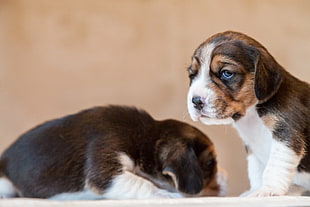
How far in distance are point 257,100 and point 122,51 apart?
34.0 inches

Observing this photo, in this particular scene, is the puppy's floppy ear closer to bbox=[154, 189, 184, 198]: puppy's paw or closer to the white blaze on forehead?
bbox=[154, 189, 184, 198]: puppy's paw

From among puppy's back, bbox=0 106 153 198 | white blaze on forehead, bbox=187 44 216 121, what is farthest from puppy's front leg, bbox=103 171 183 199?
white blaze on forehead, bbox=187 44 216 121

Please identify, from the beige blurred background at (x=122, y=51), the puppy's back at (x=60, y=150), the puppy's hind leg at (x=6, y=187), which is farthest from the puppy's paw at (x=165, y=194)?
the beige blurred background at (x=122, y=51)

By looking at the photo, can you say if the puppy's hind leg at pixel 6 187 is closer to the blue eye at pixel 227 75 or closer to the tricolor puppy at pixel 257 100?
the tricolor puppy at pixel 257 100

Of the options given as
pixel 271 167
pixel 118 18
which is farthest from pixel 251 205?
pixel 118 18

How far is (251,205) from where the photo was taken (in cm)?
118

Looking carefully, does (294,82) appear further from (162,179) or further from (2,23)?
(2,23)

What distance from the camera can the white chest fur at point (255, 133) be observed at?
1.52 m

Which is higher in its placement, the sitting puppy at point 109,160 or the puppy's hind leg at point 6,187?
the sitting puppy at point 109,160

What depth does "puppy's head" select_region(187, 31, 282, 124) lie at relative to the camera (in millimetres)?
1425

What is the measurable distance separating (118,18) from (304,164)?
3.37ft

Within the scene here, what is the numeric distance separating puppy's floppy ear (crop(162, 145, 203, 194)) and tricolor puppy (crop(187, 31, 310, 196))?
167mm

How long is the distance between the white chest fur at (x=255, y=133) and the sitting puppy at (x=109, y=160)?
0.15 m

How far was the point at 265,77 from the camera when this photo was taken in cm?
143
